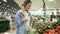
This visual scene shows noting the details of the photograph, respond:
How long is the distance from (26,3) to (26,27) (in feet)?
1.20

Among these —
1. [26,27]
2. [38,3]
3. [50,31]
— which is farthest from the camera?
[38,3]

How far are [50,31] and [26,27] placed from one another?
39 cm

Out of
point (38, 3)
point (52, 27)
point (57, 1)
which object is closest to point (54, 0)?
point (57, 1)

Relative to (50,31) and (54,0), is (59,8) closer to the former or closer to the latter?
(54,0)

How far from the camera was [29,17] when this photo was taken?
8.58ft

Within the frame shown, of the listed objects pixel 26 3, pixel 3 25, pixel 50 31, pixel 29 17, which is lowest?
pixel 3 25

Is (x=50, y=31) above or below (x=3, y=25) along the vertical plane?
above

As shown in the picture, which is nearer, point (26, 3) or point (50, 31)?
point (50, 31)

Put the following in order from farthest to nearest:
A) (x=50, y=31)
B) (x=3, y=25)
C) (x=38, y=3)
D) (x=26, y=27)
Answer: (x=38, y=3) → (x=3, y=25) → (x=26, y=27) → (x=50, y=31)

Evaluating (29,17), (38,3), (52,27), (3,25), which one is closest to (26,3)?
(29,17)

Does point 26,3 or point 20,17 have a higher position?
point 26,3

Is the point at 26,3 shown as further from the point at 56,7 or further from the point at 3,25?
the point at 56,7

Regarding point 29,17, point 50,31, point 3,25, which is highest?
point 29,17

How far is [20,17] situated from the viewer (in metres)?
2.56
